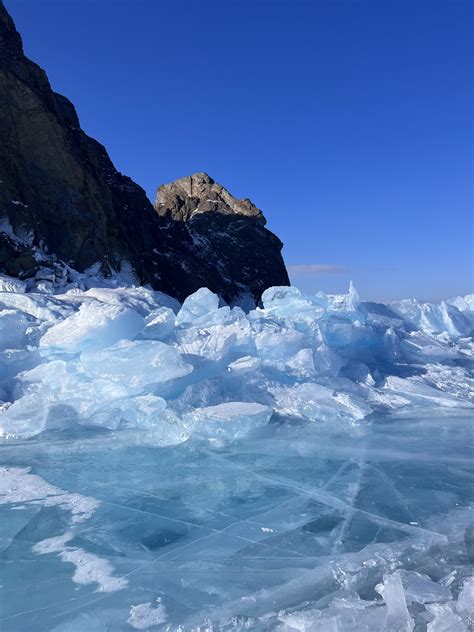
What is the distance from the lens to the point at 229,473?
11.8 feet

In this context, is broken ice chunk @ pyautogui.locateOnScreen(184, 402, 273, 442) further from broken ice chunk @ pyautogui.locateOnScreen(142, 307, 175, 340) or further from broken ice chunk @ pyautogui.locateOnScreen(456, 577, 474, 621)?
broken ice chunk @ pyautogui.locateOnScreen(456, 577, 474, 621)

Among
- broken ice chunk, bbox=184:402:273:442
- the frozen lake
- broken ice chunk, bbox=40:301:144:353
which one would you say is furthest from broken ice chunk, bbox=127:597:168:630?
broken ice chunk, bbox=40:301:144:353

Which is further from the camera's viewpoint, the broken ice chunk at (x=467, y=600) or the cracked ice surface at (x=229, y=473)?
the cracked ice surface at (x=229, y=473)

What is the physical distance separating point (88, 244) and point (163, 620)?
54.4 feet

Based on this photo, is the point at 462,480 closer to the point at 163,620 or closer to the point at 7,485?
the point at 163,620

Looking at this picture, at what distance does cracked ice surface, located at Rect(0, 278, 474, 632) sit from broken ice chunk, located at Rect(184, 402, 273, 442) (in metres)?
0.02

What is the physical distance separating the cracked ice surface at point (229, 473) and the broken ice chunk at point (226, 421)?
17mm

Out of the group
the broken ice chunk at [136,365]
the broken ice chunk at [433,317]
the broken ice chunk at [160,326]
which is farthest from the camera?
the broken ice chunk at [433,317]

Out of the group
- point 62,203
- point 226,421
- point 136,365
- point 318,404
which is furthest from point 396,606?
point 62,203

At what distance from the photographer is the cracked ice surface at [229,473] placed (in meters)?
2.07

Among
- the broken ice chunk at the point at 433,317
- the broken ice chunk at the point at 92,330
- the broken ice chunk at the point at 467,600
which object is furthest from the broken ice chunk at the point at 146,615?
the broken ice chunk at the point at 433,317

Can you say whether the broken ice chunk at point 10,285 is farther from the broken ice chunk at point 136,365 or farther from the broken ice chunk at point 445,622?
the broken ice chunk at point 445,622

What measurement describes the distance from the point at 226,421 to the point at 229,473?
85cm

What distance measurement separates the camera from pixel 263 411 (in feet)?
15.1
